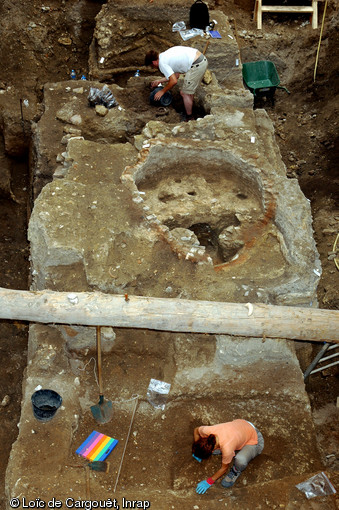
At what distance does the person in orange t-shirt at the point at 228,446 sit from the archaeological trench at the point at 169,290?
0.42 feet

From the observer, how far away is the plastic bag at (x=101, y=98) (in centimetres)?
754

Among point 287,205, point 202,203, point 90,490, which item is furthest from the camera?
point 202,203

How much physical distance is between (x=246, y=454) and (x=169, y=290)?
5.74 ft

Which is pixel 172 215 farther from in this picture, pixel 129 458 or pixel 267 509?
pixel 267 509

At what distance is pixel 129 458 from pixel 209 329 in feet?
4.56

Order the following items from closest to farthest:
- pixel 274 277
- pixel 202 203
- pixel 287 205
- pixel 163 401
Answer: pixel 163 401
pixel 274 277
pixel 287 205
pixel 202 203

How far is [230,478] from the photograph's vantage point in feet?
14.3

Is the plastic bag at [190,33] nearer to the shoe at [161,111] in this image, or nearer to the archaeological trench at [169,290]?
the shoe at [161,111]

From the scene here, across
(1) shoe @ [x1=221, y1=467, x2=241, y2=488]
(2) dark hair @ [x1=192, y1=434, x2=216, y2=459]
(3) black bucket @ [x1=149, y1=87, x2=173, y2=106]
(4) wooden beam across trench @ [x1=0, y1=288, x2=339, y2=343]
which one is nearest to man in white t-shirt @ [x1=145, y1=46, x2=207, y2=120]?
(3) black bucket @ [x1=149, y1=87, x2=173, y2=106]

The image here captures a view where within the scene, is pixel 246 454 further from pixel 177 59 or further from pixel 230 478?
pixel 177 59

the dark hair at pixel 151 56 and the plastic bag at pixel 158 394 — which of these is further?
the dark hair at pixel 151 56

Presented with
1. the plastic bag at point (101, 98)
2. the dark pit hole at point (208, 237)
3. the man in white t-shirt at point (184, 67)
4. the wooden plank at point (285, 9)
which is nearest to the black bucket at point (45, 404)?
the dark pit hole at point (208, 237)

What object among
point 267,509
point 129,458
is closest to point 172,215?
point 129,458

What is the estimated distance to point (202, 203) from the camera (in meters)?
6.55
